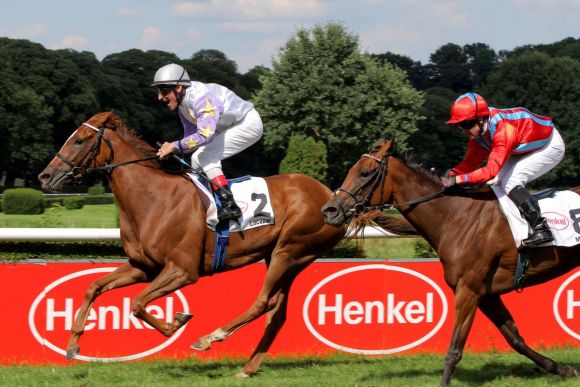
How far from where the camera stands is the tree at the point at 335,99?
145 ft

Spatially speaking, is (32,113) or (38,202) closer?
(38,202)

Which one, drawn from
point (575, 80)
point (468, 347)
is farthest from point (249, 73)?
point (468, 347)

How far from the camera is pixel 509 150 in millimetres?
6051

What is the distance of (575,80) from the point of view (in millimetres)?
60281

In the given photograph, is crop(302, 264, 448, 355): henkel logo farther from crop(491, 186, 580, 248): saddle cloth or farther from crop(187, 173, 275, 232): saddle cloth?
crop(491, 186, 580, 248): saddle cloth

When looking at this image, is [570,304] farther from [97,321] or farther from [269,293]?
[97,321]

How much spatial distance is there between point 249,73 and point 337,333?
78944 millimetres

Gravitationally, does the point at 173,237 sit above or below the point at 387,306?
above

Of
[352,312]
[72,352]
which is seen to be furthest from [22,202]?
[72,352]

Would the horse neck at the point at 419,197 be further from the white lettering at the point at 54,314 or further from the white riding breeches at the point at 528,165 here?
the white lettering at the point at 54,314

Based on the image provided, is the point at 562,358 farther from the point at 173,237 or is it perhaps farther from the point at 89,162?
the point at 89,162

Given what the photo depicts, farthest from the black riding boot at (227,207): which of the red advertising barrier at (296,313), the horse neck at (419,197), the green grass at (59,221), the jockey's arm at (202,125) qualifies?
the green grass at (59,221)

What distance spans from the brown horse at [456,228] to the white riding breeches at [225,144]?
121 centimetres

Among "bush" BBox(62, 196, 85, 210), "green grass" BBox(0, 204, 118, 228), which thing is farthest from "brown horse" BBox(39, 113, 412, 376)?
"bush" BBox(62, 196, 85, 210)
